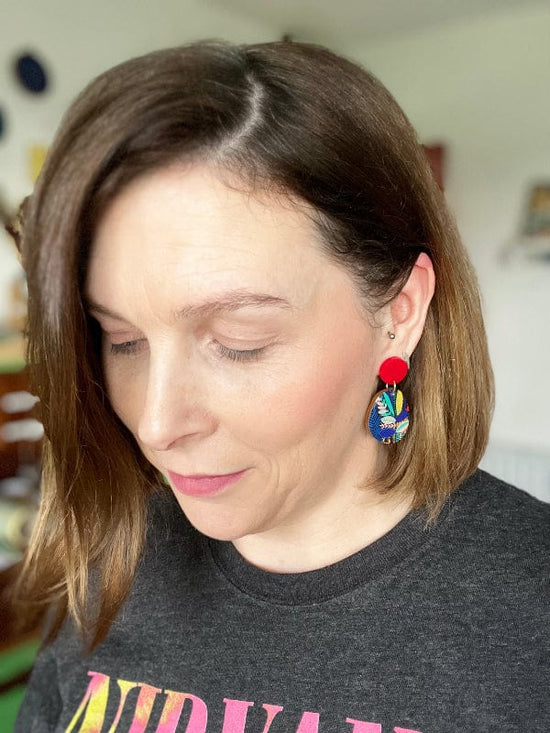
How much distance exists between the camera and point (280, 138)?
694mm

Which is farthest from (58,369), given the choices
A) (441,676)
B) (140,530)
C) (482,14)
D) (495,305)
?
(482,14)

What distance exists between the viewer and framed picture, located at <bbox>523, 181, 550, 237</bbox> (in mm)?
3365

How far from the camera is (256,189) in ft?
2.25

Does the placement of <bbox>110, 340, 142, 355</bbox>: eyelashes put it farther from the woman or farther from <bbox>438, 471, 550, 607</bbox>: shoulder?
<bbox>438, 471, 550, 607</bbox>: shoulder

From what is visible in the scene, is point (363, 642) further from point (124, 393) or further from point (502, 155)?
point (502, 155)

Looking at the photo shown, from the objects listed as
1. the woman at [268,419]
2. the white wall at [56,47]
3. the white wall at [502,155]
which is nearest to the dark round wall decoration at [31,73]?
the white wall at [56,47]

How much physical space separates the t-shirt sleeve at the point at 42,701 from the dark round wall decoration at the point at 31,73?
2199 millimetres

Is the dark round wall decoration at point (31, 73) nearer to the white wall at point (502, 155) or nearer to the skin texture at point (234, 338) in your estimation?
the white wall at point (502, 155)

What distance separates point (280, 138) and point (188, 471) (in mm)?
358

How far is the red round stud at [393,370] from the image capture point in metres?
0.83

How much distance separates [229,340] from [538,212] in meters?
3.06

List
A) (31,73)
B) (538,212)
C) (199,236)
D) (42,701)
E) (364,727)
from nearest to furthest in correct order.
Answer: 1. (199,236)
2. (364,727)
3. (42,701)
4. (31,73)
5. (538,212)

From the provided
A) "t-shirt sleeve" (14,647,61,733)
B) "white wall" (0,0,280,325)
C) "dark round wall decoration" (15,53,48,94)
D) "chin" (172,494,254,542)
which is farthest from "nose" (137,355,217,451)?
"dark round wall decoration" (15,53,48,94)

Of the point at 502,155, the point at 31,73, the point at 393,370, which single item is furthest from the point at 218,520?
the point at 502,155
